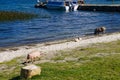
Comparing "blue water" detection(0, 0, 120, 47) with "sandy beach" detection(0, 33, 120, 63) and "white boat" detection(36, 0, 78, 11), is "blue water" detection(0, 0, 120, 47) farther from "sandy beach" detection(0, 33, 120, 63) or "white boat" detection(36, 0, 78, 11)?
"white boat" detection(36, 0, 78, 11)

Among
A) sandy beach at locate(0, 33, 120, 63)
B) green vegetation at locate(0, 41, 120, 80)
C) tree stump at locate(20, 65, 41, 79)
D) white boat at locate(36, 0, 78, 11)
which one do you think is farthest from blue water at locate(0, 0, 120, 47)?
white boat at locate(36, 0, 78, 11)

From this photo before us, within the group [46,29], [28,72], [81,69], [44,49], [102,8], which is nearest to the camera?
[28,72]

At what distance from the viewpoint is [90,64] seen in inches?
591

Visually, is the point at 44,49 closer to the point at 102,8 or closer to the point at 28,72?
the point at 28,72

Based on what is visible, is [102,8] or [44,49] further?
[102,8]

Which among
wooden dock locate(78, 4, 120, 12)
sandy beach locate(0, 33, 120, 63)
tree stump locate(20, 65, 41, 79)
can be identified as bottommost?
wooden dock locate(78, 4, 120, 12)

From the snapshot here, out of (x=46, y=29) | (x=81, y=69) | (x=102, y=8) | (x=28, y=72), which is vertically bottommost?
(x=102, y=8)

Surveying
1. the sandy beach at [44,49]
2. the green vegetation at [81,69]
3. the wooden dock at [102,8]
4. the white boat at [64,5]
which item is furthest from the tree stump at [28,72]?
the white boat at [64,5]

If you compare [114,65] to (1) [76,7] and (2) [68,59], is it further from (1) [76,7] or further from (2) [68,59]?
(1) [76,7]

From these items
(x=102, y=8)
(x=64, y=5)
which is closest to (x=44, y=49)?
(x=102, y=8)

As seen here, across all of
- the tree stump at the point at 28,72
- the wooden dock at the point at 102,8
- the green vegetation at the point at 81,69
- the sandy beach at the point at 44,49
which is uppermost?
the tree stump at the point at 28,72

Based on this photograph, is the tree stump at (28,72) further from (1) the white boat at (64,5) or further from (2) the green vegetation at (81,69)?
(1) the white boat at (64,5)

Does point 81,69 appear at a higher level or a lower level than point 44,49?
higher

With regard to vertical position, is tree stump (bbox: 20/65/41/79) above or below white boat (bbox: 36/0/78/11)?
above
